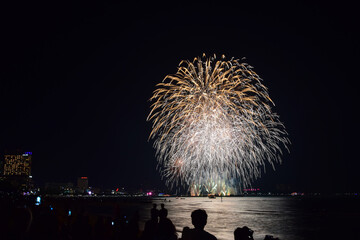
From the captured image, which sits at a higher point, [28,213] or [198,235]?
[28,213]

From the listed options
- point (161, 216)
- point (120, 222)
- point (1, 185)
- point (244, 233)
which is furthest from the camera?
point (1, 185)

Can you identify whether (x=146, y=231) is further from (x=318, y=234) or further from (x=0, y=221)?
(x=318, y=234)

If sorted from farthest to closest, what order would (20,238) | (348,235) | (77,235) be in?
(348,235) → (77,235) → (20,238)

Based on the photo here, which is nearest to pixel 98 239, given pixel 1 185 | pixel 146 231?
pixel 146 231

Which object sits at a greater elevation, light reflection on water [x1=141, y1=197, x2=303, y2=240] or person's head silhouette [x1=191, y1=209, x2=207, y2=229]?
person's head silhouette [x1=191, y1=209, x2=207, y2=229]

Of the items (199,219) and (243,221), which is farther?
(243,221)

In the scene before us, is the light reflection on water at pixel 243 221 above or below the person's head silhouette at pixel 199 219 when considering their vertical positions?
below

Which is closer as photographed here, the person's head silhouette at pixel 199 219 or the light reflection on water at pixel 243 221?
the person's head silhouette at pixel 199 219

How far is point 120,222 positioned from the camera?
456 inches

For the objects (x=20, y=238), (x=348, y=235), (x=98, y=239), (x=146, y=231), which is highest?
(x=20, y=238)

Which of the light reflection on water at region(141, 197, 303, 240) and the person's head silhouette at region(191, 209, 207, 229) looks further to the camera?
the light reflection on water at region(141, 197, 303, 240)

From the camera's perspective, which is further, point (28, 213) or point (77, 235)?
point (77, 235)

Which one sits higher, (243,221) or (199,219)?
(199,219)

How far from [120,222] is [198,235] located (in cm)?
728
